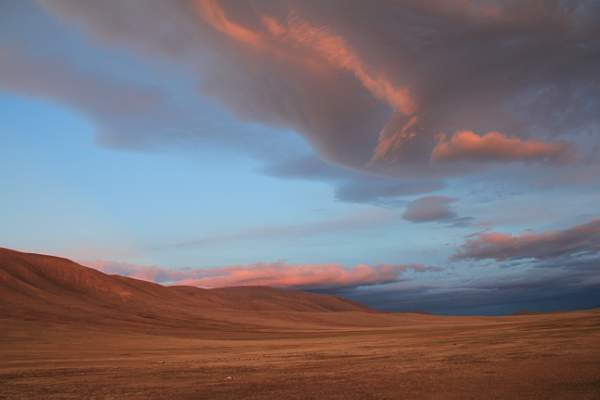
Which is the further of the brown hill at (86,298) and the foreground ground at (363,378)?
the brown hill at (86,298)

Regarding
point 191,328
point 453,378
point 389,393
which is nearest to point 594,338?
point 453,378

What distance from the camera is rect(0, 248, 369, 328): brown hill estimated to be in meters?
78.9

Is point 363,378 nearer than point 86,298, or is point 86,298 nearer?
point 363,378

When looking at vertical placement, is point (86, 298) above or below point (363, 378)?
above

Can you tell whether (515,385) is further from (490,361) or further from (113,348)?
(113,348)

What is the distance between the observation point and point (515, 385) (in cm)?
1559

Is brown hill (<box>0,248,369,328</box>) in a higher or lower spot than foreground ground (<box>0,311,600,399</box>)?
higher

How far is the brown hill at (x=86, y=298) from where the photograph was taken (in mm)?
78938

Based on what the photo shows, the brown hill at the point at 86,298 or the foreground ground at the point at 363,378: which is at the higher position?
the brown hill at the point at 86,298

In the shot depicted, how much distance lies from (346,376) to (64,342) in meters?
40.8

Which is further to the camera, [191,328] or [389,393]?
[191,328]

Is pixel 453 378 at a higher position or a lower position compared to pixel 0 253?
lower

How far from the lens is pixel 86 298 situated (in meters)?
99.3

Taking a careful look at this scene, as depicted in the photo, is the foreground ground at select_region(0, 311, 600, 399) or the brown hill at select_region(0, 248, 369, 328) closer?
the foreground ground at select_region(0, 311, 600, 399)
